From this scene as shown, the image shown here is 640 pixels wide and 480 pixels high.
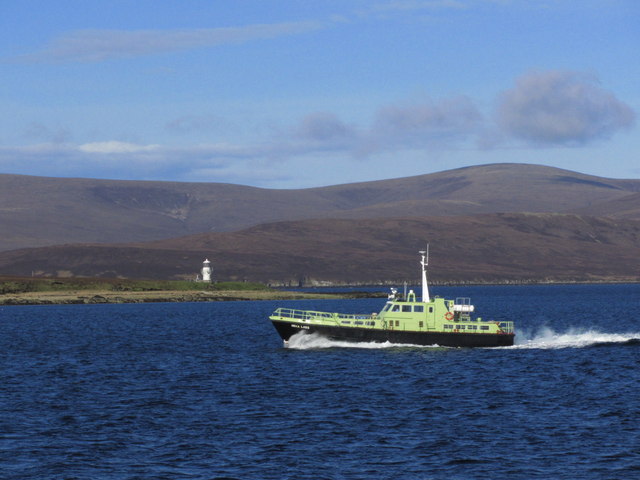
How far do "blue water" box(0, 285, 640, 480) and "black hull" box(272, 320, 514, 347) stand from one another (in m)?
0.76

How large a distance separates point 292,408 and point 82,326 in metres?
72.0

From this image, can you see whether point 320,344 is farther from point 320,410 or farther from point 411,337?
point 320,410

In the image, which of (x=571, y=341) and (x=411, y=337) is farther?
(x=571, y=341)

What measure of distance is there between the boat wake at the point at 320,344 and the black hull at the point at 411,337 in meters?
0.23

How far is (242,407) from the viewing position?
48.6 meters

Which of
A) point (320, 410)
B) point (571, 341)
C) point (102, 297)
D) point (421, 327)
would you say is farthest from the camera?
point (102, 297)

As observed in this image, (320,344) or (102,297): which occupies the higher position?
(102,297)

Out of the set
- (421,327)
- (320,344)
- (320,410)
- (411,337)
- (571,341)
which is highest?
(421,327)

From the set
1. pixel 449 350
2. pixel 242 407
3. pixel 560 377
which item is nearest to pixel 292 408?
pixel 242 407

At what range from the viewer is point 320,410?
4775 cm

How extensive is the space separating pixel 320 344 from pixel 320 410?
2738 centimetres

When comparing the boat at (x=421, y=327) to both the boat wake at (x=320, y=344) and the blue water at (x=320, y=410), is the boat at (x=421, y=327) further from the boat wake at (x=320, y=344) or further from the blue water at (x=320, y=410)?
the blue water at (x=320, y=410)

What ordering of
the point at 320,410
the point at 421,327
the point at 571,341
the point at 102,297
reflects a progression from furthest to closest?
the point at 102,297, the point at 571,341, the point at 421,327, the point at 320,410

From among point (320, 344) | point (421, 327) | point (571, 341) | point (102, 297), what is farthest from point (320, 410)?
point (102, 297)
